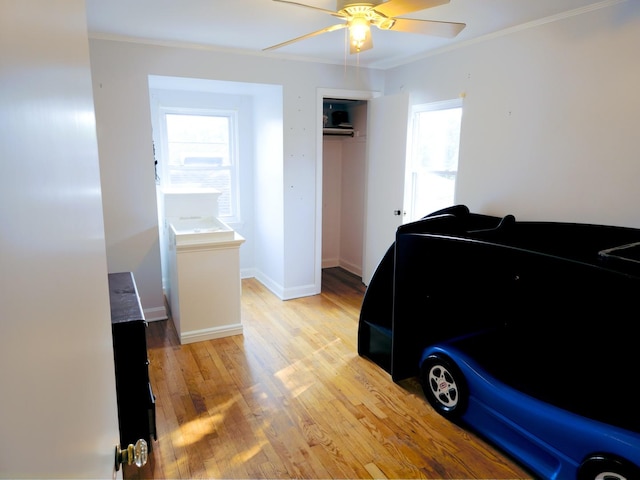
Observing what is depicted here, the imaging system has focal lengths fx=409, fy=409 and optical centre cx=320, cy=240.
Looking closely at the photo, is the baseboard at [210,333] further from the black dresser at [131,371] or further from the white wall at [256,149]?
the black dresser at [131,371]

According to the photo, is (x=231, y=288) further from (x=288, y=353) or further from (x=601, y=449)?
(x=601, y=449)

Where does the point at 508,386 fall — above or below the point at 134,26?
below

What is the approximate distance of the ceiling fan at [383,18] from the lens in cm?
200

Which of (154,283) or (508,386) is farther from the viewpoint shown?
(154,283)

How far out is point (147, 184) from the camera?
142 inches

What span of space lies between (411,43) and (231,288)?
2.56m

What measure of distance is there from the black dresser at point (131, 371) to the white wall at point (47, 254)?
3.97 feet

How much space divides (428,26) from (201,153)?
3166mm

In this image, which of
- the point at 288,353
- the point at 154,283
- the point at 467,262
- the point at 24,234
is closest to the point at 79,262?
the point at 24,234

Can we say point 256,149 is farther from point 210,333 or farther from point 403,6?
point 403,6

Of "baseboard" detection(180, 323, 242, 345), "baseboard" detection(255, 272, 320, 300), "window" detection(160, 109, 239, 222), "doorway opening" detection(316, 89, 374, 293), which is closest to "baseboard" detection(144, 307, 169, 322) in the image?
"baseboard" detection(180, 323, 242, 345)

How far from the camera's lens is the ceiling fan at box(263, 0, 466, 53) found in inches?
78.7

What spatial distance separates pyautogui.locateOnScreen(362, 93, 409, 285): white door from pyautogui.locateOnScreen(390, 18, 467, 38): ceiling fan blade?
157 centimetres

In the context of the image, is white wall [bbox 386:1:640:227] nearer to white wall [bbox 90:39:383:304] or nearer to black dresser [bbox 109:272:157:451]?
white wall [bbox 90:39:383:304]
